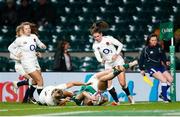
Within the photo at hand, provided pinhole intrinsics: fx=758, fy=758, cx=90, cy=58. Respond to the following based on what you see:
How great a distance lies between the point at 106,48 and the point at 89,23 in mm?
7720

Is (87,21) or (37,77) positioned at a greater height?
(87,21)

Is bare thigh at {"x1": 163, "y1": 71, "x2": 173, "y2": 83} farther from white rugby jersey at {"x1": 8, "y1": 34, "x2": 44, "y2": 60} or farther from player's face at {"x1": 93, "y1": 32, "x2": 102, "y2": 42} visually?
white rugby jersey at {"x1": 8, "y1": 34, "x2": 44, "y2": 60}

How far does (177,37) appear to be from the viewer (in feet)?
72.5

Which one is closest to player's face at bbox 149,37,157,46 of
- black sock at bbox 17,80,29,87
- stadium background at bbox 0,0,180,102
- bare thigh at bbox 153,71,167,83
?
bare thigh at bbox 153,71,167,83

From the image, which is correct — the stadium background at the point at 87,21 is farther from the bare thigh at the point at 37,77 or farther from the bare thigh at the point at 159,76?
the bare thigh at the point at 37,77

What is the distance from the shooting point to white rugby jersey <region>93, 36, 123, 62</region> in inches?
657

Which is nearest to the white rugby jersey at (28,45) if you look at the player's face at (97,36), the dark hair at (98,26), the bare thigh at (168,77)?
the player's face at (97,36)

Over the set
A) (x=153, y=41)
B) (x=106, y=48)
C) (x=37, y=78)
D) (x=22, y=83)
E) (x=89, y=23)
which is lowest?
(x=22, y=83)

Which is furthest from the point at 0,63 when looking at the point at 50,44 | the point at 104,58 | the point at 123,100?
the point at 104,58

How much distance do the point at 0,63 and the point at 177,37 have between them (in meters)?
5.18

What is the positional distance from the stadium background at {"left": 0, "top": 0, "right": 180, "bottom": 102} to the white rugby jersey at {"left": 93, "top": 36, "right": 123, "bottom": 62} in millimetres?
4788

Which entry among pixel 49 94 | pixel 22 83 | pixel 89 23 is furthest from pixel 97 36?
pixel 89 23

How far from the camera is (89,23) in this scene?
24.5 metres

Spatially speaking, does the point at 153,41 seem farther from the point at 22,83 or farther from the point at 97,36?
the point at 22,83
